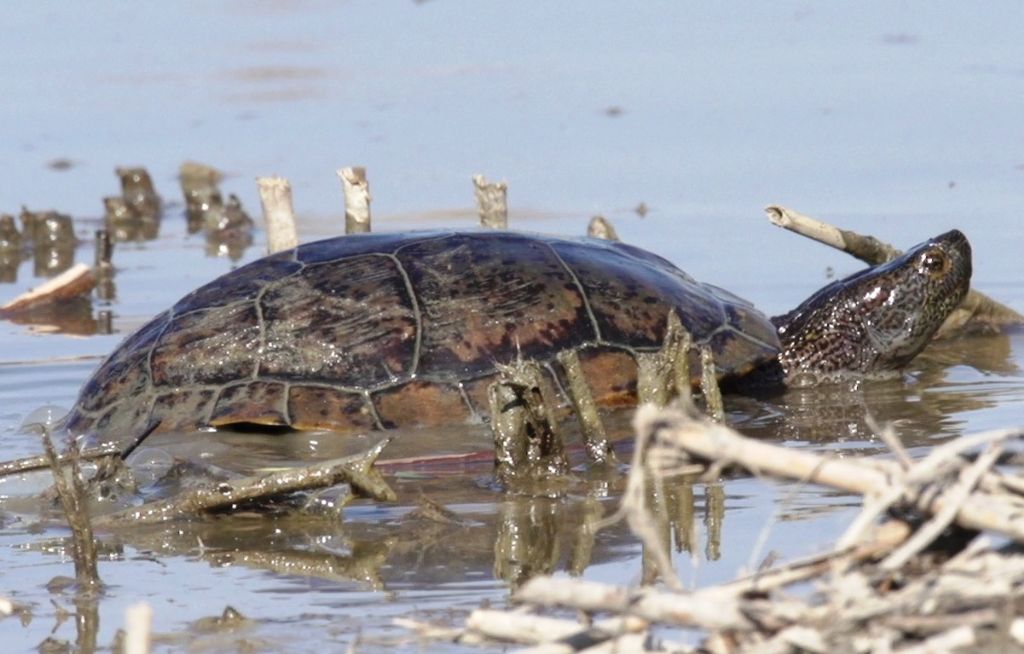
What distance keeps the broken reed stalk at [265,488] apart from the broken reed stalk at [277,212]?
347 centimetres

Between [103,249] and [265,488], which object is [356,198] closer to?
[103,249]

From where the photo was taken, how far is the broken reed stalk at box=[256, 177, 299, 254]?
8.80 m

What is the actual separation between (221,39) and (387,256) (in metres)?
10.1

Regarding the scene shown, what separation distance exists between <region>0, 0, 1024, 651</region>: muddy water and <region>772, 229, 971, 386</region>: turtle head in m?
0.17

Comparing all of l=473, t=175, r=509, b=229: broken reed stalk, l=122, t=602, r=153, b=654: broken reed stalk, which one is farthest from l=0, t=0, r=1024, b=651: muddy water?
l=473, t=175, r=509, b=229: broken reed stalk

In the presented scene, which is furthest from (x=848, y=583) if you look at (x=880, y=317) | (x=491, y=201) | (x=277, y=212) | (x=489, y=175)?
(x=489, y=175)

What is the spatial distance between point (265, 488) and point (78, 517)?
63 centimetres

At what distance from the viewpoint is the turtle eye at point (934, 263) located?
758 cm

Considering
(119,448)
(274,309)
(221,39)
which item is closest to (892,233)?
(274,309)

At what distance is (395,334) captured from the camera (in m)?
6.66

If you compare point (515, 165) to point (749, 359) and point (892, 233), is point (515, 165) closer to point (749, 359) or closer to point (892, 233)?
point (892, 233)

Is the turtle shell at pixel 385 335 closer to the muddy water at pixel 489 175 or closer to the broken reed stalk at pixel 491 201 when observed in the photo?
the muddy water at pixel 489 175

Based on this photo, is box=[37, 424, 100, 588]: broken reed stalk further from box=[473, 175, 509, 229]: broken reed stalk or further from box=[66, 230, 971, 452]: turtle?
box=[473, 175, 509, 229]: broken reed stalk

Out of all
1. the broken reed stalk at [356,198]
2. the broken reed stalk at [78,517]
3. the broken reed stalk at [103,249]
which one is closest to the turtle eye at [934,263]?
the broken reed stalk at [356,198]
